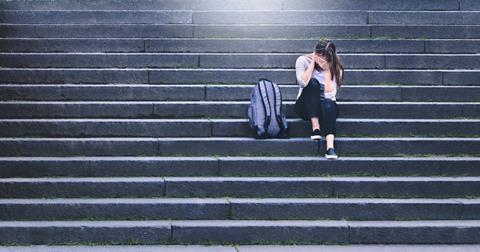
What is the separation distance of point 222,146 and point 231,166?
1.15ft

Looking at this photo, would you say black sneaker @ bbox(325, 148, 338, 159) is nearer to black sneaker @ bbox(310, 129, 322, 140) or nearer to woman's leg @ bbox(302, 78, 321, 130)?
black sneaker @ bbox(310, 129, 322, 140)

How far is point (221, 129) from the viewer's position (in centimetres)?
877

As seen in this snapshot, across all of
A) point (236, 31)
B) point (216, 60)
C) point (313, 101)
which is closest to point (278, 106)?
point (313, 101)

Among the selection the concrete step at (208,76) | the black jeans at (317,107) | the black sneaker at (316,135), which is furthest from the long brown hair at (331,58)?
the concrete step at (208,76)

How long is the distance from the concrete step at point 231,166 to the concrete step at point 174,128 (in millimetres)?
466

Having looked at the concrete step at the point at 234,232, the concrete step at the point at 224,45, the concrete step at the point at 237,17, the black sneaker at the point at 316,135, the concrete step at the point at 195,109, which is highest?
the concrete step at the point at 237,17

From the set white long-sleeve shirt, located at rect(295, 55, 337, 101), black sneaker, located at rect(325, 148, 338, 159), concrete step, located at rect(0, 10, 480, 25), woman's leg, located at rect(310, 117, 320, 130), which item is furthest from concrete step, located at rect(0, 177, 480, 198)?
concrete step, located at rect(0, 10, 480, 25)

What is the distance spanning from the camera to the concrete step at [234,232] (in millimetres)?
7383

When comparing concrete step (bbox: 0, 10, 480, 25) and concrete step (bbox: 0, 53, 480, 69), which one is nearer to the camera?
concrete step (bbox: 0, 53, 480, 69)

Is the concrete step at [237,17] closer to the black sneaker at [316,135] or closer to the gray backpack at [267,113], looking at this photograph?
the gray backpack at [267,113]

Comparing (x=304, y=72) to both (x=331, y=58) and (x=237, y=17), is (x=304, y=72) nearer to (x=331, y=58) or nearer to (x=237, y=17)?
(x=331, y=58)

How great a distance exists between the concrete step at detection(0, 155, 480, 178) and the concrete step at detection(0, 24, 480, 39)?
2.74m

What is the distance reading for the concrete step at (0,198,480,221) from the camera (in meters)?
7.66

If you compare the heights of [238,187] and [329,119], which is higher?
[329,119]
